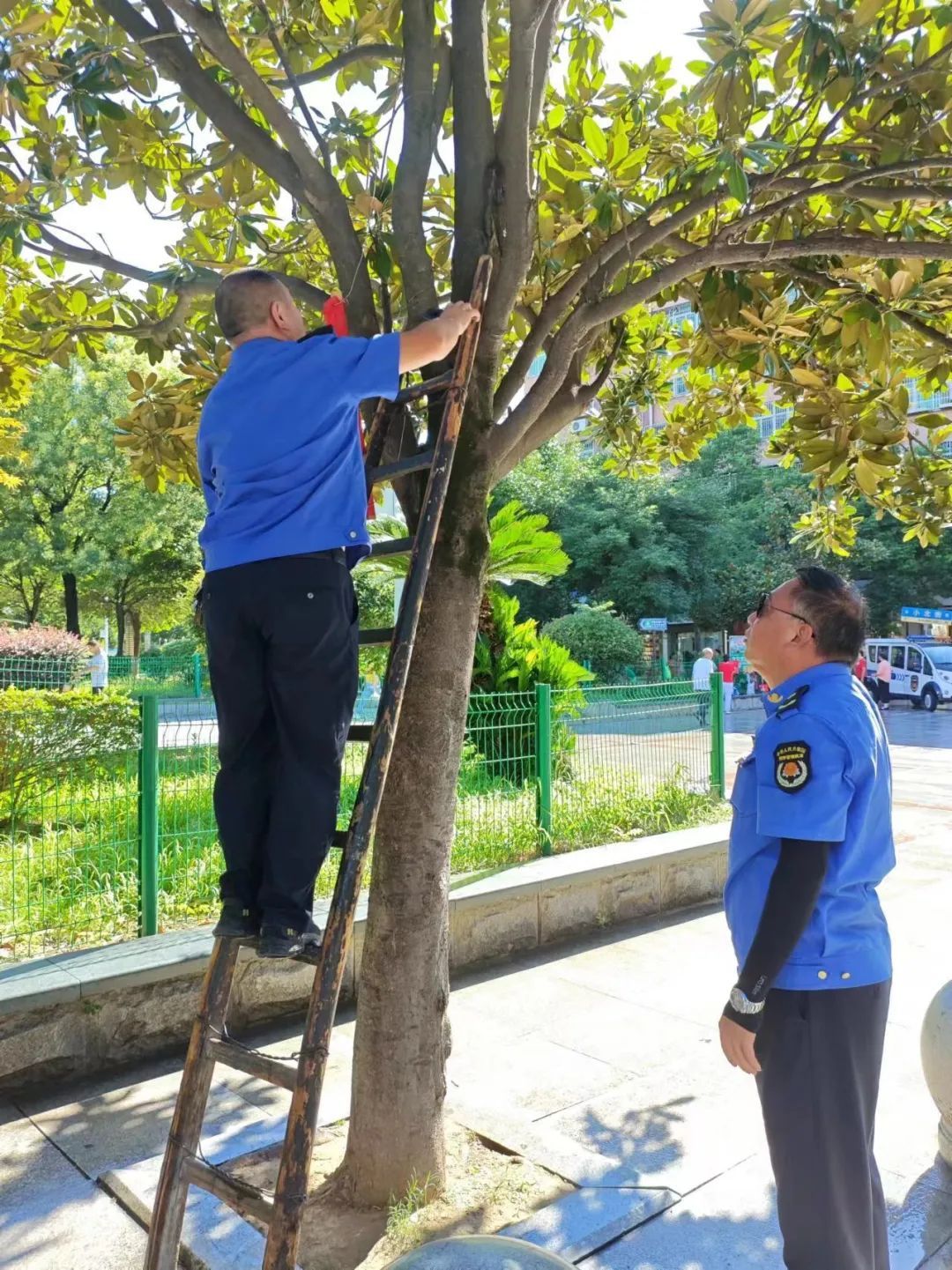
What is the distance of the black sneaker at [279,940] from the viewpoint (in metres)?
2.43

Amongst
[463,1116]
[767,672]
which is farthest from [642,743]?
[767,672]

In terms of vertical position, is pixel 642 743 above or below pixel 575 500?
below

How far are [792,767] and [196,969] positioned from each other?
3.68 metres

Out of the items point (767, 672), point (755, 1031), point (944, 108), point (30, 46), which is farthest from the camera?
point (944, 108)

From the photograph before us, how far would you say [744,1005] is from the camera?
238 centimetres

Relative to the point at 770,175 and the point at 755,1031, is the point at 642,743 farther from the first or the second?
the point at 755,1031

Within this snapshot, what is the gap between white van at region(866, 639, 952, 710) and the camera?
106 feet

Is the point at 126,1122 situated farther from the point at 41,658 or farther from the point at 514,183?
the point at 41,658

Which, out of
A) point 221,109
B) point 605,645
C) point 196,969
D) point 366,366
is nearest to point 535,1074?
point 196,969

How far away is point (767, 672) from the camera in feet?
8.82

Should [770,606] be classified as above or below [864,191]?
below

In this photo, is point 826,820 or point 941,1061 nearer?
point 826,820

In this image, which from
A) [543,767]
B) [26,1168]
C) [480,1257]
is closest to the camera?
[480,1257]

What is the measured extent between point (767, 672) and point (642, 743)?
6607 millimetres
